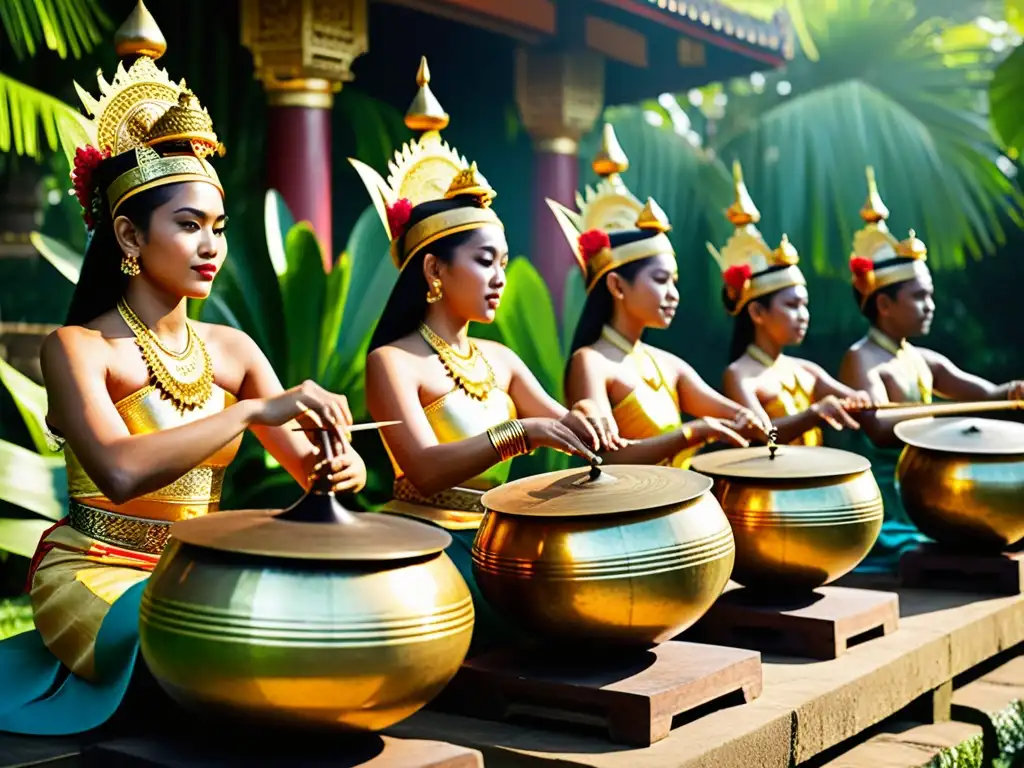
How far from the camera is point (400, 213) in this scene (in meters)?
3.47

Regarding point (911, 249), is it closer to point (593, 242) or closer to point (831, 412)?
point (831, 412)

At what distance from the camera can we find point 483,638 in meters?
3.34

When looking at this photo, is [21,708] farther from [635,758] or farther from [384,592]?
[635,758]

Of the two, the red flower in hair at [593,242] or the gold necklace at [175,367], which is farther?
the red flower in hair at [593,242]

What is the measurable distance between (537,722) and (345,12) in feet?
14.0

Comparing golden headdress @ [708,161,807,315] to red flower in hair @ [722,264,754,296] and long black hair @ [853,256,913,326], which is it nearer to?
red flower in hair @ [722,264,754,296]

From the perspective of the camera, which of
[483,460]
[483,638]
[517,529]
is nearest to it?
[517,529]

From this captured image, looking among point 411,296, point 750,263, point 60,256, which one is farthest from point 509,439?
point 60,256

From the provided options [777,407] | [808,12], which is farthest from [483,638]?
[808,12]

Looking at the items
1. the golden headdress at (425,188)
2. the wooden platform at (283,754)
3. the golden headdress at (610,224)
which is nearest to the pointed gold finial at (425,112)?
the golden headdress at (425,188)

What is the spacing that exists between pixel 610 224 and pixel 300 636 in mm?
2471

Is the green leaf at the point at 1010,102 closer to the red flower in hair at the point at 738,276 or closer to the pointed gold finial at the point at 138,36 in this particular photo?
the red flower in hair at the point at 738,276

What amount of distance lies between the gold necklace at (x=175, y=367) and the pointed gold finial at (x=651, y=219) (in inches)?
69.0

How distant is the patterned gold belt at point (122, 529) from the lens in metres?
2.70
